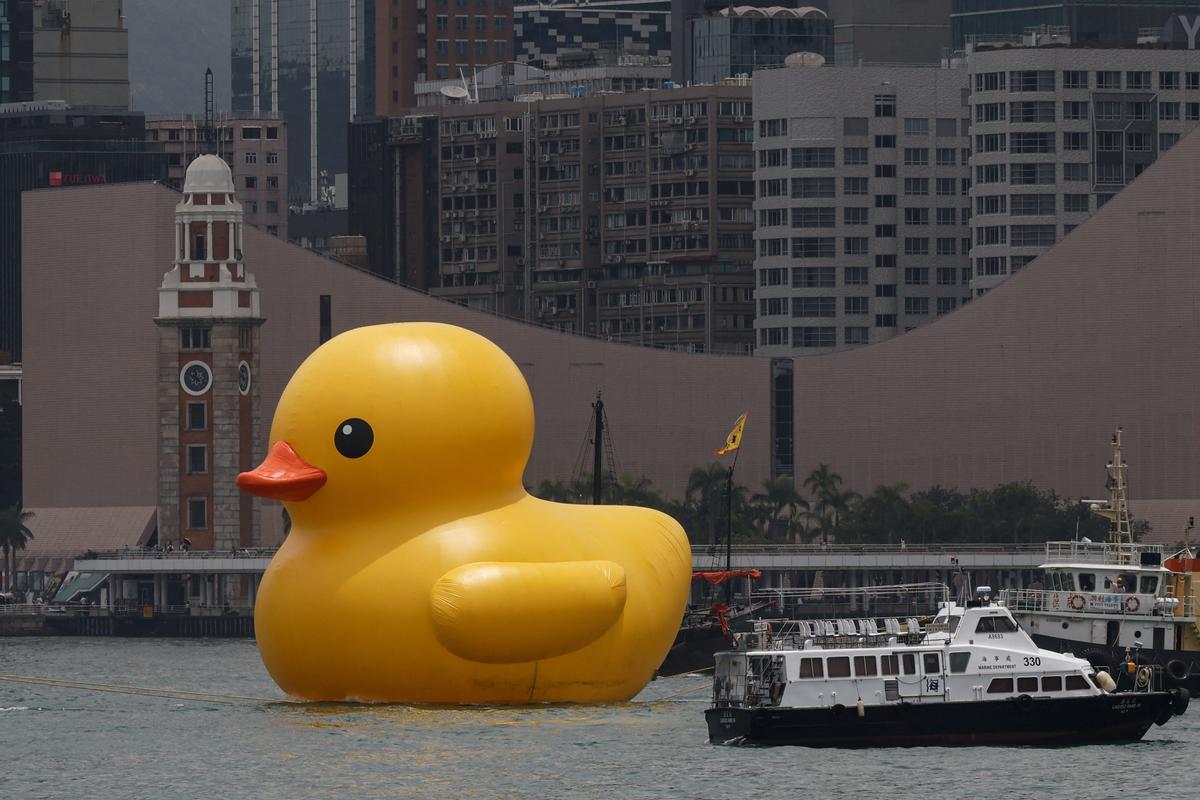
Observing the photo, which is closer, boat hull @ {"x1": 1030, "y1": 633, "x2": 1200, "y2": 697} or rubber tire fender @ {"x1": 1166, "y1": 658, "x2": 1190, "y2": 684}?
rubber tire fender @ {"x1": 1166, "y1": 658, "x2": 1190, "y2": 684}

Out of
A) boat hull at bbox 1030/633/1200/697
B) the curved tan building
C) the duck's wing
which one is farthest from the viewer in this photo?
the curved tan building

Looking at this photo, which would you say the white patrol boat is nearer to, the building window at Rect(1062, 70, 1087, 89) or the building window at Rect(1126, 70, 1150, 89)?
the building window at Rect(1062, 70, 1087, 89)

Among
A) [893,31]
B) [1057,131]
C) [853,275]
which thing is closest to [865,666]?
[1057,131]

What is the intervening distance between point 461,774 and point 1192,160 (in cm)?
10341

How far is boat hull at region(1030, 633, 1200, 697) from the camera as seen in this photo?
73.0 m

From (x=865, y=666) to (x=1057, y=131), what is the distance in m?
104

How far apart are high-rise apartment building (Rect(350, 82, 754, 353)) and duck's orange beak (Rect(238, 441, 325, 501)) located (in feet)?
388

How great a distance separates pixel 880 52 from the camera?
183 meters

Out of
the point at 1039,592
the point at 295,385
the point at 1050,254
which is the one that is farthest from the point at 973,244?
the point at 295,385

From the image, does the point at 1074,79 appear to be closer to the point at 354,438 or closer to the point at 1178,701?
the point at 1178,701

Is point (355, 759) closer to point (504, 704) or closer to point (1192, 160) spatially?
point (504, 704)

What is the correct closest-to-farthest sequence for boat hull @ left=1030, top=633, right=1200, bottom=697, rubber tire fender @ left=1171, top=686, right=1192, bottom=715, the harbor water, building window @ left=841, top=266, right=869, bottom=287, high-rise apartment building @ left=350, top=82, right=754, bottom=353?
1. the harbor water
2. rubber tire fender @ left=1171, top=686, right=1192, bottom=715
3. boat hull @ left=1030, top=633, right=1200, bottom=697
4. building window @ left=841, top=266, right=869, bottom=287
5. high-rise apartment building @ left=350, top=82, right=754, bottom=353

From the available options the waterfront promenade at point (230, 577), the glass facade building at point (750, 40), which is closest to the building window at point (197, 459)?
the waterfront promenade at point (230, 577)

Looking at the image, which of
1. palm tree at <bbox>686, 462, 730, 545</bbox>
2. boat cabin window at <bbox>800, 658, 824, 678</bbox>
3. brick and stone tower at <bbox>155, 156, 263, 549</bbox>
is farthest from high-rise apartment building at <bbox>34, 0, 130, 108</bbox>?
boat cabin window at <bbox>800, 658, 824, 678</bbox>
